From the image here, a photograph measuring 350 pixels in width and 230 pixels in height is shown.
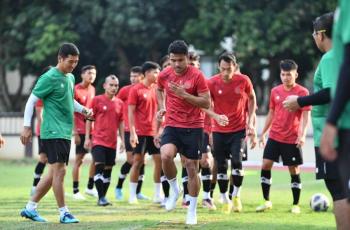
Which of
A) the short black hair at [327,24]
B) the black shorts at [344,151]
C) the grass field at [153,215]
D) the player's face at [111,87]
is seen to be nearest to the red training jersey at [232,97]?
the grass field at [153,215]

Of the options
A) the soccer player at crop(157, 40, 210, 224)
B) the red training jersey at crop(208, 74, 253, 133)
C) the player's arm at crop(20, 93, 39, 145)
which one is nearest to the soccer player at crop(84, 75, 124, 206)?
the red training jersey at crop(208, 74, 253, 133)

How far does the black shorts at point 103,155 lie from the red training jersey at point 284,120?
278 cm

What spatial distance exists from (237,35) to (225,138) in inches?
673

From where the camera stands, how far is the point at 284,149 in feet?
42.9

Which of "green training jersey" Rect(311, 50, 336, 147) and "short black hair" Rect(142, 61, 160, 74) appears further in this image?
"short black hair" Rect(142, 61, 160, 74)

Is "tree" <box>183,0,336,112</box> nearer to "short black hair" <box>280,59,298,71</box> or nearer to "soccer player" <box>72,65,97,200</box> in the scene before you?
"soccer player" <box>72,65,97,200</box>

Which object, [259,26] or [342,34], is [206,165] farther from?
[259,26]

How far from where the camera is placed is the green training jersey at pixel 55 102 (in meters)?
10.3

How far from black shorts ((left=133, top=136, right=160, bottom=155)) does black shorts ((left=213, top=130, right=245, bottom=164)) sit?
1.72 m

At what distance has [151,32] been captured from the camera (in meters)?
30.5

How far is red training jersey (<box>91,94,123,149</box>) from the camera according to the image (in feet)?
46.4

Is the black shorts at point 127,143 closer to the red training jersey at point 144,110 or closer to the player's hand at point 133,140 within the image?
the red training jersey at point 144,110

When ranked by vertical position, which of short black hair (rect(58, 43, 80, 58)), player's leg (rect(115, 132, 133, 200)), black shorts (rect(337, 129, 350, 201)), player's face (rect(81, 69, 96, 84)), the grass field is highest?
player's face (rect(81, 69, 96, 84))

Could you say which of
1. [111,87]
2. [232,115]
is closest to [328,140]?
[232,115]
